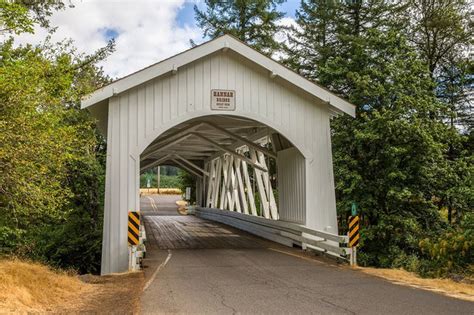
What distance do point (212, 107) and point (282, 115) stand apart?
1816mm

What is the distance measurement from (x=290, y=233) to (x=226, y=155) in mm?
9029

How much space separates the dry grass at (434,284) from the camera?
689cm

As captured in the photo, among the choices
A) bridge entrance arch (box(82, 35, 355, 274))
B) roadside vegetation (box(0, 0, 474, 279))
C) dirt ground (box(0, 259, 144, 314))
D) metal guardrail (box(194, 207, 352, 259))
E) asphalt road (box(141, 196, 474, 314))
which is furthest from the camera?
bridge entrance arch (box(82, 35, 355, 274))

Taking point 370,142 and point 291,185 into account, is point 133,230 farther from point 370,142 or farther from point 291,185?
point 370,142

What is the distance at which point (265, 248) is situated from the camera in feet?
40.8

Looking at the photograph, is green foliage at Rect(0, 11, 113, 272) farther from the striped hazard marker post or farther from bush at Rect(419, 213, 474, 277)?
bush at Rect(419, 213, 474, 277)

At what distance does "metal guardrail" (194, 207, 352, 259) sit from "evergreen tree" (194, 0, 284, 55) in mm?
11821

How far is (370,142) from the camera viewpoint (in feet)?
51.3

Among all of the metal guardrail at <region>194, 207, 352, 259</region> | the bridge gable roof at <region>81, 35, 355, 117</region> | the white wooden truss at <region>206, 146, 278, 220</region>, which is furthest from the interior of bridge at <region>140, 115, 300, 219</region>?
the bridge gable roof at <region>81, 35, 355, 117</region>

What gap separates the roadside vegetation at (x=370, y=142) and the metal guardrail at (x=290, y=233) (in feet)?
6.35

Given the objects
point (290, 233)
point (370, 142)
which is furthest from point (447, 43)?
point (290, 233)

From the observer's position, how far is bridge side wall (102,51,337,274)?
1075cm

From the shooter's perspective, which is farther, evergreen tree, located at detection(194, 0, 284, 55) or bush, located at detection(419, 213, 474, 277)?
evergreen tree, located at detection(194, 0, 284, 55)

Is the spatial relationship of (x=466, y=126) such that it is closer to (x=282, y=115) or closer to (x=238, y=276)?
(x=282, y=115)
